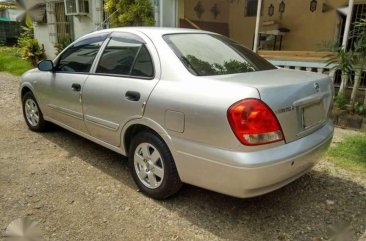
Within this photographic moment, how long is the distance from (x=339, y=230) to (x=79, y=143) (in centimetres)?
392

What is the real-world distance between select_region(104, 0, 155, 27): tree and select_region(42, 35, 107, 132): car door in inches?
183

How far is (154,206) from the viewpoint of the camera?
299 cm

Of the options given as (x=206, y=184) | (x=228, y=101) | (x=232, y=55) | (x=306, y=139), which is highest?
(x=232, y=55)

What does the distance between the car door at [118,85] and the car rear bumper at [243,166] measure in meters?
0.65

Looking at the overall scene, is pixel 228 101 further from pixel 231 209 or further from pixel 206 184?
pixel 231 209

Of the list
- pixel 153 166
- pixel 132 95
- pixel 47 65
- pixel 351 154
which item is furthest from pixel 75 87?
pixel 351 154

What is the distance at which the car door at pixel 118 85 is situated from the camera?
9.91 ft

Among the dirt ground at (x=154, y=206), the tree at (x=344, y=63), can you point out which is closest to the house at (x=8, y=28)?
the dirt ground at (x=154, y=206)

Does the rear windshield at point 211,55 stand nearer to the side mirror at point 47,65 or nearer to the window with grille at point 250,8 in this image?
the side mirror at point 47,65


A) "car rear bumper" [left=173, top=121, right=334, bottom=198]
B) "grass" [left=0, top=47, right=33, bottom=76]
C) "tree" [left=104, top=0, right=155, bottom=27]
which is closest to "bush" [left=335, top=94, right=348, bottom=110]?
"car rear bumper" [left=173, top=121, right=334, bottom=198]

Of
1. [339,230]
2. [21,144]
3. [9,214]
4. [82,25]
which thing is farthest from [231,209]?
[82,25]

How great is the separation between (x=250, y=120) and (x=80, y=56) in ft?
8.23

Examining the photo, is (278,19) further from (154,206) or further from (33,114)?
(154,206)

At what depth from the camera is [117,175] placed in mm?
3625
